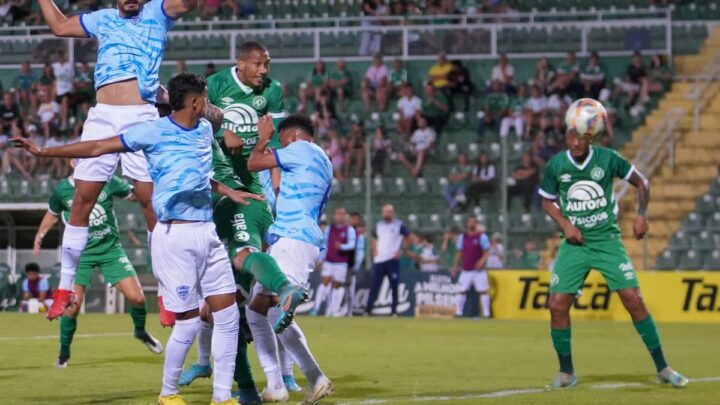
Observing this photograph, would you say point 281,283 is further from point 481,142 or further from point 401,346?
point 481,142

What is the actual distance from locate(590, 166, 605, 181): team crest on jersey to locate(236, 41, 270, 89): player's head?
3.14 metres

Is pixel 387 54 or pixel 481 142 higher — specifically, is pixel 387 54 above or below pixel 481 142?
above

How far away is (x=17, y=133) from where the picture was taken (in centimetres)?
3150

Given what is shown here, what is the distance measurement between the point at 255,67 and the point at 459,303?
15.7 metres

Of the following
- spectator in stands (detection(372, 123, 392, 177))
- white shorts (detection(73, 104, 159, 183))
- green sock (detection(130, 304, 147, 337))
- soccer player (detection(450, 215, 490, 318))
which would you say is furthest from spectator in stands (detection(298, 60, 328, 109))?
white shorts (detection(73, 104, 159, 183))

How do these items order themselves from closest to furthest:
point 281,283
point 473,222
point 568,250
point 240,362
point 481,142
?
point 281,283
point 240,362
point 568,250
point 473,222
point 481,142

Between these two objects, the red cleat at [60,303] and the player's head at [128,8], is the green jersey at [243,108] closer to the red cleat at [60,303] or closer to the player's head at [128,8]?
the player's head at [128,8]

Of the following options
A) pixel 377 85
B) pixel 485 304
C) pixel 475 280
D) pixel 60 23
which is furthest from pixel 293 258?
pixel 377 85

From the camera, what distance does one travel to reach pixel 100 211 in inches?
640

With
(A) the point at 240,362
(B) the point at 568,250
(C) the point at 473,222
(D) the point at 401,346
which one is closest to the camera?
(A) the point at 240,362

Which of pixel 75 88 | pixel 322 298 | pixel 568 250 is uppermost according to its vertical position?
pixel 75 88

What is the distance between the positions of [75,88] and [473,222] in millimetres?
11181

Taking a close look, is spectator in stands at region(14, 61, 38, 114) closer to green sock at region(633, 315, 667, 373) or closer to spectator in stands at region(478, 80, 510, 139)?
spectator in stands at region(478, 80, 510, 139)

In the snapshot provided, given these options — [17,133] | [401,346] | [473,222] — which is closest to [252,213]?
[401,346]
